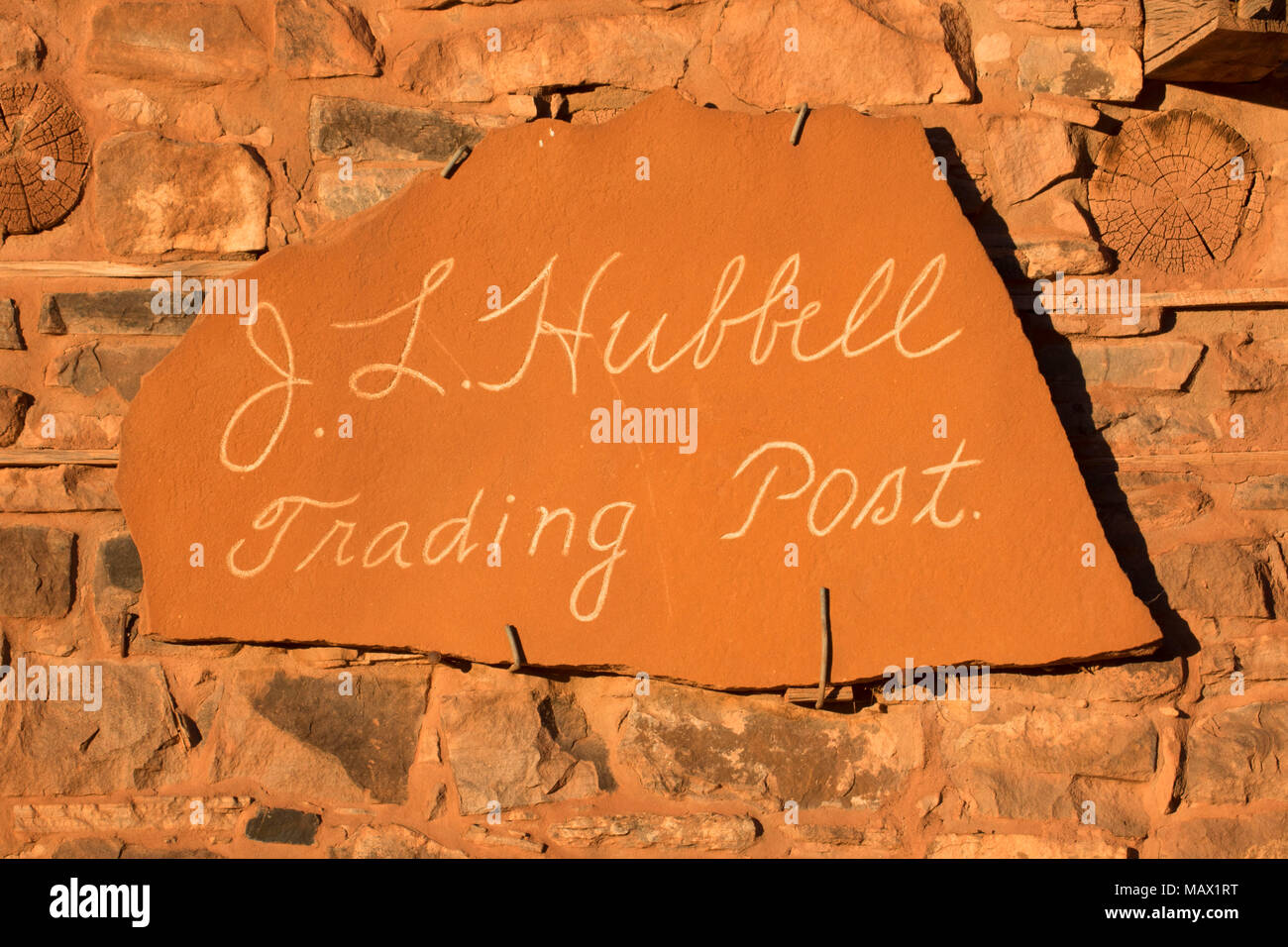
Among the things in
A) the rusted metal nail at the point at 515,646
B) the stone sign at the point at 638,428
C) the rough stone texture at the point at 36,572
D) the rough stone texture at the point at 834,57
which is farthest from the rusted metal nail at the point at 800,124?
the rough stone texture at the point at 36,572

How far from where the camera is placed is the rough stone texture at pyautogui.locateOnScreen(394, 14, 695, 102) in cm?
208

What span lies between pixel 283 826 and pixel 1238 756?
6.65 feet

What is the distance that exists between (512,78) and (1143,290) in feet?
4.80

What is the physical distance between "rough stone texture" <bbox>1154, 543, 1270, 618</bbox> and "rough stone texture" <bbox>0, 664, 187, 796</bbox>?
217cm

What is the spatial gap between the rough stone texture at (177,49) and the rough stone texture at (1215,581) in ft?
7.50

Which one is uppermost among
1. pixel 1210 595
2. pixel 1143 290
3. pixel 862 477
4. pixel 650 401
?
pixel 1143 290

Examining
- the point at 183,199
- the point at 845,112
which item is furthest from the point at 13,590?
the point at 845,112

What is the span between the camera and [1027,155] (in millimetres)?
2066

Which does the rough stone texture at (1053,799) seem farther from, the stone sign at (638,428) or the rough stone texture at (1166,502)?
the rough stone texture at (1166,502)

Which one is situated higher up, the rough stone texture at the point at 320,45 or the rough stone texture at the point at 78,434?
the rough stone texture at the point at 320,45

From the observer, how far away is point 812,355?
194cm

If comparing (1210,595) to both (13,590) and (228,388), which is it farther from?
(13,590)

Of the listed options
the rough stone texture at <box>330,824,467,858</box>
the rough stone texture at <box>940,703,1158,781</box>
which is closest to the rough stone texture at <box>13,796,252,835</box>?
the rough stone texture at <box>330,824,467,858</box>

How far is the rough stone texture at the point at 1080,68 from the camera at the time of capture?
2.08 m
